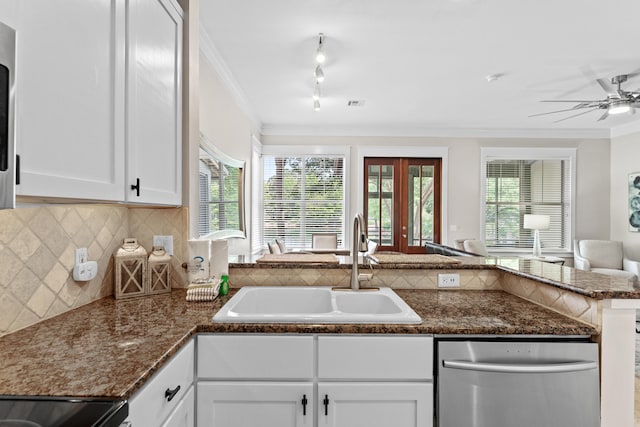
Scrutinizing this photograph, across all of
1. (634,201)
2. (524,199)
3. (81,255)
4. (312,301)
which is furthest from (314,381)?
(634,201)

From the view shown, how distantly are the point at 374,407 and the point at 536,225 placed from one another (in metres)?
5.38

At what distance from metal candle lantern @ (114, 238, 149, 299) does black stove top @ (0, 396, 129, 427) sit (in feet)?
2.91

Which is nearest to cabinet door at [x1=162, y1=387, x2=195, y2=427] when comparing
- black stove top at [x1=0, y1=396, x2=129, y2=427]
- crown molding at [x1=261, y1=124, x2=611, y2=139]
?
black stove top at [x1=0, y1=396, x2=129, y2=427]

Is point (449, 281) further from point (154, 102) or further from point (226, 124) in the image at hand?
point (226, 124)

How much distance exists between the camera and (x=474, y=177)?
593 cm

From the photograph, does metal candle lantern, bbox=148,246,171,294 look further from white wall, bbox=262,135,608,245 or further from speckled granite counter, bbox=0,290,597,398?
white wall, bbox=262,135,608,245

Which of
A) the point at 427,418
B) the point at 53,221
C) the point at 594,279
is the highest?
the point at 53,221

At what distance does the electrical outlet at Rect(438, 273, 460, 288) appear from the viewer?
1878 millimetres

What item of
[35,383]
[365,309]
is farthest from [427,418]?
[35,383]

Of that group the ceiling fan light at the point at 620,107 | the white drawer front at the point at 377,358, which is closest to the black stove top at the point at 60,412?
the white drawer front at the point at 377,358

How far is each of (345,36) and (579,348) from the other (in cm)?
261

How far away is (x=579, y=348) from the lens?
49.5 inches

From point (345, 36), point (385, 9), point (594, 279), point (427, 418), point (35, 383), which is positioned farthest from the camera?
point (345, 36)

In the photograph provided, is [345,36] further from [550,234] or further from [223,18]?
[550,234]
